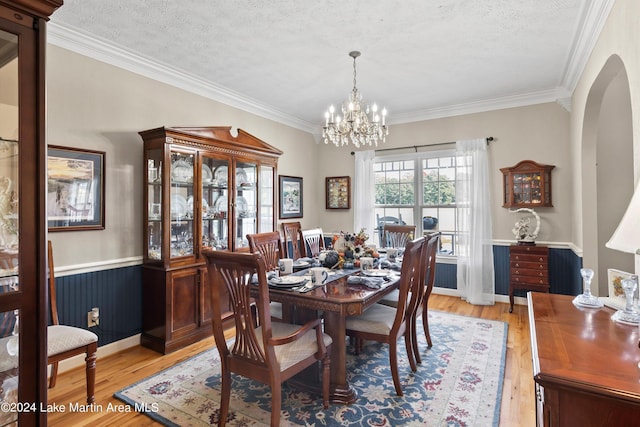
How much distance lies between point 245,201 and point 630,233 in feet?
11.5

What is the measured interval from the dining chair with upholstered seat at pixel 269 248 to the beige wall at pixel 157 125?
1.20m

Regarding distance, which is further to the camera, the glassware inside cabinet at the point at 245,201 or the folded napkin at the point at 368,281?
the glassware inside cabinet at the point at 245,201

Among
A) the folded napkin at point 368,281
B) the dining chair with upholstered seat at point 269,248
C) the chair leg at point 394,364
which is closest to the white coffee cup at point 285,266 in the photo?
the dining chair with upholstered seat at point 269,248

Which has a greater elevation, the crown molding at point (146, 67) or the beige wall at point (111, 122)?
the crown molding at point (146, 67)

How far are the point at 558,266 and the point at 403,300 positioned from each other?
3.07 m

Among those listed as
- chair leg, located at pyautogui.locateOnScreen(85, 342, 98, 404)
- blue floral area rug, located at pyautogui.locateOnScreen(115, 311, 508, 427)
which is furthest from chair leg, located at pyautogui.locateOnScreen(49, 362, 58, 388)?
blue floral area rug, located at pyautogui.locateOnScreen(115, 311, 508, 427)

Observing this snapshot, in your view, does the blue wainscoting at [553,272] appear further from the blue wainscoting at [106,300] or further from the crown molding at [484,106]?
the blue wainscoting at [106,300]

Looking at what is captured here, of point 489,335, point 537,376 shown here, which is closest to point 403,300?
point 537,376

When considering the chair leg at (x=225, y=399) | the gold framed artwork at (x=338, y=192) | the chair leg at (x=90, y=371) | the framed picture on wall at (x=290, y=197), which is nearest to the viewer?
the chair leg at (x=225, y=399)

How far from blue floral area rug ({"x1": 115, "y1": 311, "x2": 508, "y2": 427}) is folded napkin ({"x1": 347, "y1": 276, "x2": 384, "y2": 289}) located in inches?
29.7

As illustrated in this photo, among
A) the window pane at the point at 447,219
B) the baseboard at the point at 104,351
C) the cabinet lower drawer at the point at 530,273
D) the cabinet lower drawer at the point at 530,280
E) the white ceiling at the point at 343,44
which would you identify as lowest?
the baseboard at the point at 104,351

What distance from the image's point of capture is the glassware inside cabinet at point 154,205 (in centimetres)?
315

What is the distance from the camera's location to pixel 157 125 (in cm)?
341

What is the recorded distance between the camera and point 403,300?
2262 mm
